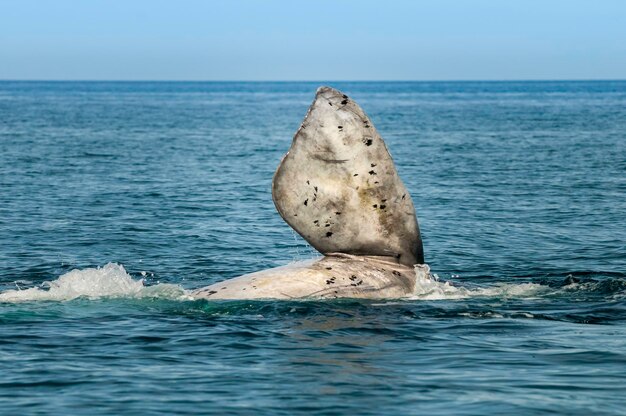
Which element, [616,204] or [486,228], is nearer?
[486,228]

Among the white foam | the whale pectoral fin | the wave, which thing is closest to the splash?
the wave

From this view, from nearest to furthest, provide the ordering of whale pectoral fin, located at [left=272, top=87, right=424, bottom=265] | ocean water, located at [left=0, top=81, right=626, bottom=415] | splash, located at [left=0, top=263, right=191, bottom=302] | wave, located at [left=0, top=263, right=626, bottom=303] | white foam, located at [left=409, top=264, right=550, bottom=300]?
ocean water, located at [left=0, top=81, right=626, bottom=415] < whale pectoral fin, located at [left=272, top=87, right=424, bottom=265] < white foam, located at [left=409, top=264, right=550, bottom=300] < wave, located at [left=0, top=263, right=626, bottom=303] < splash, located at [left=0, top=263, right=191, bottom=302]

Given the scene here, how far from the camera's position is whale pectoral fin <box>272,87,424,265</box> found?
1527 centimetres

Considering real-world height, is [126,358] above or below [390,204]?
below

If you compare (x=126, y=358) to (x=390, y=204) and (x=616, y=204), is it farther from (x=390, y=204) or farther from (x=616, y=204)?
(x=616, y=204)

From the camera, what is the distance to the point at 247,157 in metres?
55.1

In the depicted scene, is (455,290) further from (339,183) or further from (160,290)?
(160,290)

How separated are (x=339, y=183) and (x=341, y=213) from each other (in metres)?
0.42

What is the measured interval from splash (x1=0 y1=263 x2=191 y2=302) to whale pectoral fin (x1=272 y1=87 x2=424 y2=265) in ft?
8.01

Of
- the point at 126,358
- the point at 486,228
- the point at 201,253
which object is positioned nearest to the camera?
the point at 126,358

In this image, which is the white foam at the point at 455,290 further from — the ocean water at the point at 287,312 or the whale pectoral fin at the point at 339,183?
the whale pectoral fin at the point at 339,183

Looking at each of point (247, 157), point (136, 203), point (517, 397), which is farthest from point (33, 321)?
point (247, 157)

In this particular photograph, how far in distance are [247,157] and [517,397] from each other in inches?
1729

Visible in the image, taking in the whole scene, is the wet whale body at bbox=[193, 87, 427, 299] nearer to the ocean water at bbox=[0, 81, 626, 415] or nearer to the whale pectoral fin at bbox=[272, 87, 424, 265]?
the whale pectoral fin at bbox=[272, 87, 424, 265]
